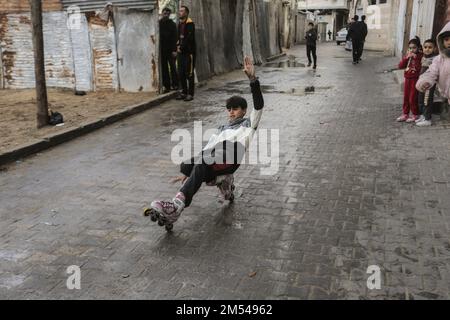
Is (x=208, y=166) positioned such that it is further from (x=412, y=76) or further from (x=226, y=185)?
(x=412, y=76)

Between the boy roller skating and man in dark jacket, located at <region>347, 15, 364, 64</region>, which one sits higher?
man in dark jacket, located at <region>347, 15, 364, 64</region>

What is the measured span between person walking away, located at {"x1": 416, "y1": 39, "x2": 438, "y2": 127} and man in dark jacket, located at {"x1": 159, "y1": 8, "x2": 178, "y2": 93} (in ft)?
19.0

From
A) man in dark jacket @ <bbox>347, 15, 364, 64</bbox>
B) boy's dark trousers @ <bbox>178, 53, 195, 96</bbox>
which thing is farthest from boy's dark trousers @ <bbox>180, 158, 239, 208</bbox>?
man in dark jacket @ <bbox>347, 15, 364, 64</bbox>

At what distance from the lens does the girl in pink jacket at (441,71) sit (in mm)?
7062

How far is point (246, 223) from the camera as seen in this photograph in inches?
175

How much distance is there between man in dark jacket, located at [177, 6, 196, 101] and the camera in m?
10.8

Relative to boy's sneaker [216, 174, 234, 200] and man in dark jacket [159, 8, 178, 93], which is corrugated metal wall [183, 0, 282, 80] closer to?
man in dark jacket [159, 8, 178, 93]

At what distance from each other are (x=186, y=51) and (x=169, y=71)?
45.4 inches

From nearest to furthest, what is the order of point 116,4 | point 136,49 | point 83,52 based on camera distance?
point 136,49 → point 83,52 → point 116,4

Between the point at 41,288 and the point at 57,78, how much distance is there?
10605 millimetres

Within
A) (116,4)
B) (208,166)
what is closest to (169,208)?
(208,166)

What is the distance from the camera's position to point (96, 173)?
6059 mm

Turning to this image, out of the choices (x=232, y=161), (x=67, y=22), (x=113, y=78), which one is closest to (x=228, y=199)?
(x=232, y=161)
